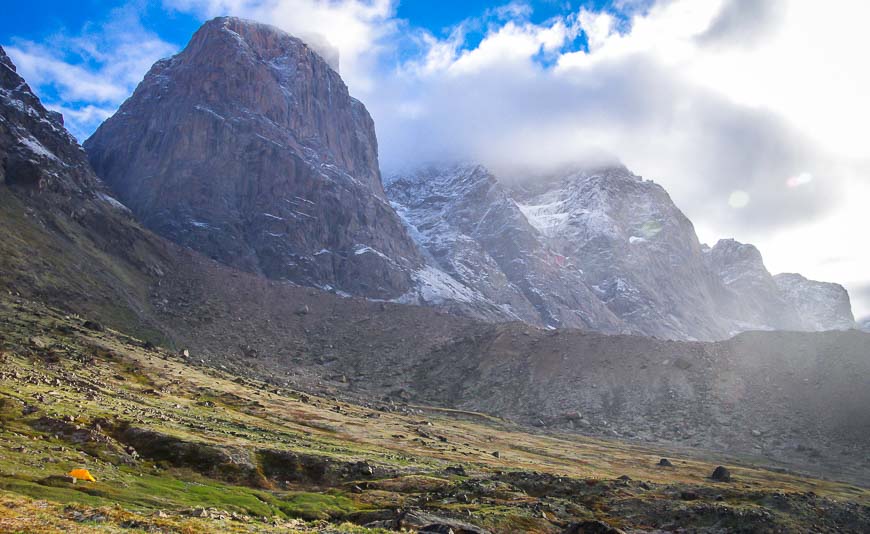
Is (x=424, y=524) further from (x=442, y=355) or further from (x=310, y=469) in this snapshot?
(x=442, y=355)

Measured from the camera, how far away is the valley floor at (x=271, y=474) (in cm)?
3806

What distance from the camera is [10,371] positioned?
67.2 m

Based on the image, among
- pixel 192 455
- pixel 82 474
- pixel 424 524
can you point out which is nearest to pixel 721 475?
pixel 424 524

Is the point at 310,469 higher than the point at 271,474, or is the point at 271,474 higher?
the point at 310,469

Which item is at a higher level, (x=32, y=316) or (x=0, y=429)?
(x=32, y=316)

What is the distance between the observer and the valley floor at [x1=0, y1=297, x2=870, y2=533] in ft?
125

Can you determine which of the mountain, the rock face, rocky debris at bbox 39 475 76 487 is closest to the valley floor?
rocky debris at bbox 39 475 76 487

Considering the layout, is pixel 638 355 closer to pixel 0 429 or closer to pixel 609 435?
pixel 609 435

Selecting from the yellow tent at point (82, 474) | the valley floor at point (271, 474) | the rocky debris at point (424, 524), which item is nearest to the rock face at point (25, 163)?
the valley floor at point (271, 474)

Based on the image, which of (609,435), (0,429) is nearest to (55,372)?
(0,429)

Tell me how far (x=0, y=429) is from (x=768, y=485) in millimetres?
88420

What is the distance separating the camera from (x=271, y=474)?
192ft

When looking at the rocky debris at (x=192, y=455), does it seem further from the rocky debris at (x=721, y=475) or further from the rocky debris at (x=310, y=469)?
the rocky debris at (x=721, y=475)

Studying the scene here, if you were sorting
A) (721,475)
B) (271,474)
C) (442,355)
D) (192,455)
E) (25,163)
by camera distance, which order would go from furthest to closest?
1. (442,355)
2. (25,163)
3. (721,475)
4. (271,474)
5. (192,455)
